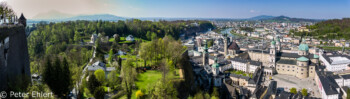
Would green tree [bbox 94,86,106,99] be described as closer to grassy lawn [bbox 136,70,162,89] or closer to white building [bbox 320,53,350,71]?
grassy lawn [bbox 136,70,162,89]

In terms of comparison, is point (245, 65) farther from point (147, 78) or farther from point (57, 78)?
point (57, 78)

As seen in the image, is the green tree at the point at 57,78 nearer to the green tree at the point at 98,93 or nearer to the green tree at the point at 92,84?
the green tree at the point at 92,84

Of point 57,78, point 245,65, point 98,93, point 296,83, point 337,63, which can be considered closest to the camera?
point 57,78

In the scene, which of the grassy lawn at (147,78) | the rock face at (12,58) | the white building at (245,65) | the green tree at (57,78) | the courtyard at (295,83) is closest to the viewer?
the rock face at (12,58)

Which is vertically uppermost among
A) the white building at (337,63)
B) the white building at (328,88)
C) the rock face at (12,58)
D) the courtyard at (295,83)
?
the rock face at (12,58)

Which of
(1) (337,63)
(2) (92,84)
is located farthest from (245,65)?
(2) (92,84)

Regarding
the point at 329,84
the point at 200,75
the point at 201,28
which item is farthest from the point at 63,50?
the point at 201,28

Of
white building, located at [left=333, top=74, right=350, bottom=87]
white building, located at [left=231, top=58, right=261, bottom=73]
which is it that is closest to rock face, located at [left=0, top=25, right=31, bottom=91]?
white building, located at [left=231, top=58, right=261, bottom=73]

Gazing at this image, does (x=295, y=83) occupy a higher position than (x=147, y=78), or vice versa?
(x=147, y=78)

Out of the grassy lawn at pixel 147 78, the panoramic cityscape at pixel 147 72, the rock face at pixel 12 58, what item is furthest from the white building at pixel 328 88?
the rock face at pixel 12 58
